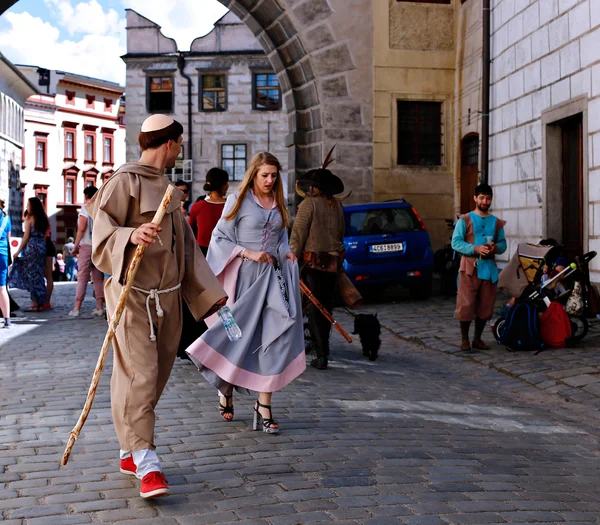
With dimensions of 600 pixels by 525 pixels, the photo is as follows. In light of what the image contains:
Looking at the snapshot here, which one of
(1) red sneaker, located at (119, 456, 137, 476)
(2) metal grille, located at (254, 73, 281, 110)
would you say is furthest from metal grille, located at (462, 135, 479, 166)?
(2) metal grille, located at (254, 73, 281, 110)

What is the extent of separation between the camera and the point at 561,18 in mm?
14305

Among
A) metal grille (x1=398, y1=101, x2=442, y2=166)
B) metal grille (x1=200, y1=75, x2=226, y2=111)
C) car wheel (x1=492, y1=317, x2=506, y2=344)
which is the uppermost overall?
metal grille (x1=200, y1=75, x2=226, y2=111)

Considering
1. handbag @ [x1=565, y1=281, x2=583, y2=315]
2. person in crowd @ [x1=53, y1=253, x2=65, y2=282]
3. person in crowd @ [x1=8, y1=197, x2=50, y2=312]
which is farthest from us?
person in crowd @ [x1=53, y1=253, x2=65, y2=282]

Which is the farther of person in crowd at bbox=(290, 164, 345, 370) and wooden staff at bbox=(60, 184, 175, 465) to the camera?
person in crowd at bbox=(290, 164, 345, 370)

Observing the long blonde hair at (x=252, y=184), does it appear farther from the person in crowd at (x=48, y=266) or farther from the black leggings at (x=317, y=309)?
the person in crowd at (x=48, y=266)

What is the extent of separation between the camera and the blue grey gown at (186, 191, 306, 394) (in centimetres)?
630

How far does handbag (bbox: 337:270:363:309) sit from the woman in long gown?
2.72 metres

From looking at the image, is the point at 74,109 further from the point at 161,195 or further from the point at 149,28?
the point at 161,195

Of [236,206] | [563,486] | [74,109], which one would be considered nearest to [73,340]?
[236,206]

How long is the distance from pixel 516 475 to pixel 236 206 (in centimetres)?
261

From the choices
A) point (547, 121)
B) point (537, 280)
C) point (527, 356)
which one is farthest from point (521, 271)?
point (547, 121)

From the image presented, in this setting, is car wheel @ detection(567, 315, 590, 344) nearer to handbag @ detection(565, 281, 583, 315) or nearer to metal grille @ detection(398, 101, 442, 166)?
handbag @ detection(565, 281, 583, 315)

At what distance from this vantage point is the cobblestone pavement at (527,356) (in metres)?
8.31

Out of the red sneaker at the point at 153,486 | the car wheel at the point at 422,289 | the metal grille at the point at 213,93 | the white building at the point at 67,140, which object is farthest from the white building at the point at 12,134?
the red sneaker at the point at 153,486
